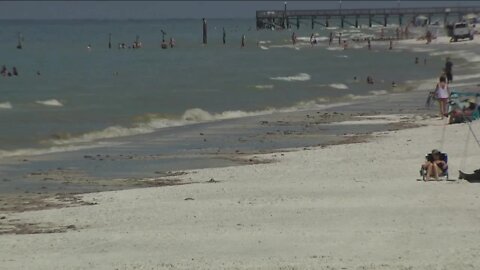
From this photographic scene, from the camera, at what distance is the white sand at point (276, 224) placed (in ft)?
32.8

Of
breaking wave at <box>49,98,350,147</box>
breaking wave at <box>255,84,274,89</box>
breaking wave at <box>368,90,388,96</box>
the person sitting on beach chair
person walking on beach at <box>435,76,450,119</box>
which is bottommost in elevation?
breaking wave at <box>255,84,274,89</box>

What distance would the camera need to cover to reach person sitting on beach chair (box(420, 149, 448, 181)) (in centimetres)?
1472

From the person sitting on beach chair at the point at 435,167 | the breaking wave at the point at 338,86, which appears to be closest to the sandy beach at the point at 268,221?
the person sitting on beach chair at the point at 435,167

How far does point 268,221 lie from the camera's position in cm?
1199

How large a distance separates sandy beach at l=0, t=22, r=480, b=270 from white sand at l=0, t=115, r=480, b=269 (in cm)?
1

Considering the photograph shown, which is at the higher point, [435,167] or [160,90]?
[435,167]

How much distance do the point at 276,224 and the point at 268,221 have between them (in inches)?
8.7

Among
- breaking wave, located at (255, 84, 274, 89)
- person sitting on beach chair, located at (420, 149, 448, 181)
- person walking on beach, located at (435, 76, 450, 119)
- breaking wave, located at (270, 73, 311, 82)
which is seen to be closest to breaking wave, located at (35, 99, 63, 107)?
breaking wave, located at (255, 84, 274, 89)

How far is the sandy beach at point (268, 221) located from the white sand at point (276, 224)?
0.01m

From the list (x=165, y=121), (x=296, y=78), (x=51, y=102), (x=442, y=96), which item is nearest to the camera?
(x=442, y=96)

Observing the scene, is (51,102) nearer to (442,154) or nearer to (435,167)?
(442,154)

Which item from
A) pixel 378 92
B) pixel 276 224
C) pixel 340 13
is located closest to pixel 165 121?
pixel 378 92

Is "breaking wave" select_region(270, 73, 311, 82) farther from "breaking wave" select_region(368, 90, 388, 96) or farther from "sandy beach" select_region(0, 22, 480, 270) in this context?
"sandy beach" select_region(0, 22, 480, 270)

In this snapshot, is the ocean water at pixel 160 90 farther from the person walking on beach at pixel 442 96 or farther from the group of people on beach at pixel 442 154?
the group of people on beach at pixel 442 154
